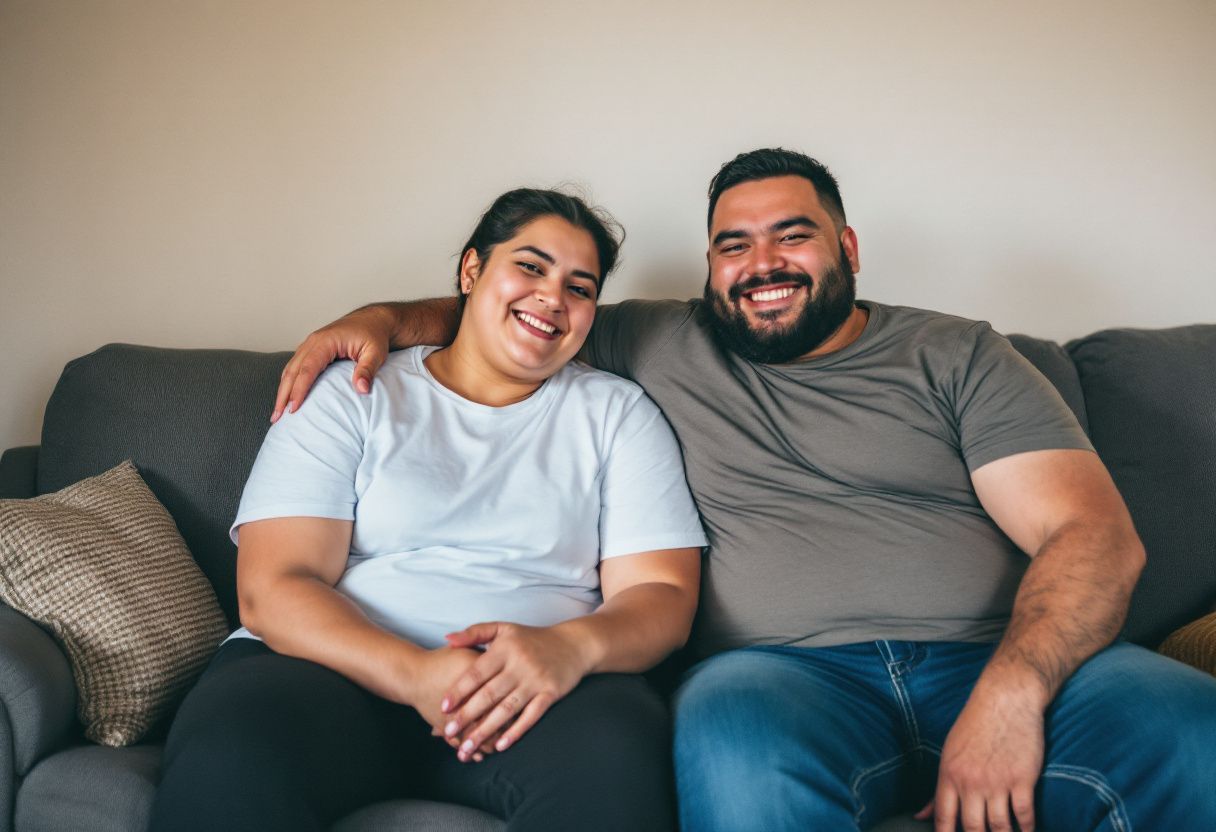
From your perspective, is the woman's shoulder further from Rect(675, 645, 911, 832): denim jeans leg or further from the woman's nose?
Rect(675, 645, 911, 832): denim jeans leg

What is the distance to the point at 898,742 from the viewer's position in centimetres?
125

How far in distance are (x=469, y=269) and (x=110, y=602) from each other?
799mm

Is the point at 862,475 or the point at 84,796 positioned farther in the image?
the point at 862,475

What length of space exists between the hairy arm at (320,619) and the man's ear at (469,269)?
0.52m

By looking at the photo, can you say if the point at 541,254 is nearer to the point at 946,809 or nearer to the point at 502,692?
the point at 502,692

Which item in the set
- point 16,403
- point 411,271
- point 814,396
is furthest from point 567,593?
point 16,403

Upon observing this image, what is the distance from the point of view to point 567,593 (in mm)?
1400

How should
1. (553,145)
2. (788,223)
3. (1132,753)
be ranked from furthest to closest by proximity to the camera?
1. (553,145)
2. (788,223)
3. (1132,753)

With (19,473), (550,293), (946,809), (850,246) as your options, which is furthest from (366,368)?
(946,809)

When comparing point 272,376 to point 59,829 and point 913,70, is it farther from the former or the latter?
point 913,70

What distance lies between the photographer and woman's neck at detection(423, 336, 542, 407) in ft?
5.04

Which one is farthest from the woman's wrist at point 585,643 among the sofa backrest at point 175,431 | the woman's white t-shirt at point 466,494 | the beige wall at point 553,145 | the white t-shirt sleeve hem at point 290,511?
the beige wall at point 553,145

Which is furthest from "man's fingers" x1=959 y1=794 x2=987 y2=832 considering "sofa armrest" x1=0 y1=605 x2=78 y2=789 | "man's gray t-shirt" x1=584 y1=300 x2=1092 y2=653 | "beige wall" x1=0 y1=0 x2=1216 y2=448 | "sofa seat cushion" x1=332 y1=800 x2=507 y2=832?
"beige wall" x1=0 y1=0 x2=1216 y2=448

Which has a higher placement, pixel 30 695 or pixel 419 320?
pixel 419 320
